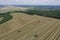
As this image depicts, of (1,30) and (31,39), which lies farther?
(1,30)

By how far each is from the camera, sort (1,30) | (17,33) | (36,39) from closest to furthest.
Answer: (36,39), (17,33), (1,30)

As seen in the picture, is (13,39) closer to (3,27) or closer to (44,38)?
(44,38)

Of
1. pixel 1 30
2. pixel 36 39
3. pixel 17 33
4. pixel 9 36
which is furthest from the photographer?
pixel 1 30

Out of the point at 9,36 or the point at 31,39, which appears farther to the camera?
the point at 9,36

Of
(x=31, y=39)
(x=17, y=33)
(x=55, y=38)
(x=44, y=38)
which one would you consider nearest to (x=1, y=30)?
(x=17, y=33)

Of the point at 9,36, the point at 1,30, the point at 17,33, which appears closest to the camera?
the point at 9,36

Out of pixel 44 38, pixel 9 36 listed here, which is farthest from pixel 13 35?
pixel 44 38

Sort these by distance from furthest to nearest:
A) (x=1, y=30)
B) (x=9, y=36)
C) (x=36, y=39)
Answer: (x=1, y=30), (x=9, y=36), (x=36, y=39)

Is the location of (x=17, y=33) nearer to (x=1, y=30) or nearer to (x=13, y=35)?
(x=13, y=35)

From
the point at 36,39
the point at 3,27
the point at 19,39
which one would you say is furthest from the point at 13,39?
the point at 3,27
